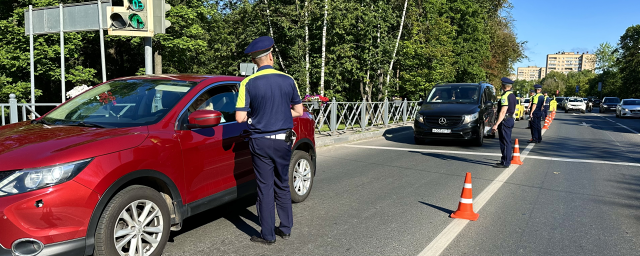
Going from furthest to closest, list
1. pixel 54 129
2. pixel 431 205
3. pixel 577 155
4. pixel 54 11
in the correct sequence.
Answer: pixel 577 155 < pixel 54 11 < pixel 431 205 < pixel 54 129

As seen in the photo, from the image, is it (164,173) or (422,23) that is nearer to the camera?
(164,173)

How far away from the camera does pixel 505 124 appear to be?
29.5 ft

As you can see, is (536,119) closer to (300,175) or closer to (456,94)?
(456,94)

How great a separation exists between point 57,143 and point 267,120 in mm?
1612

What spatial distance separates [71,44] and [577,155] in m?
23.3

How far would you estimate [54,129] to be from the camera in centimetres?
362

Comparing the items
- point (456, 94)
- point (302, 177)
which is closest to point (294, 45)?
point (456, 94)

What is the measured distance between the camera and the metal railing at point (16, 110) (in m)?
7.45

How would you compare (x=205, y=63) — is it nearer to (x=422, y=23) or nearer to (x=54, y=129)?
(x=422, y=23)

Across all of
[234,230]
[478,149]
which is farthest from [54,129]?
[478,149]

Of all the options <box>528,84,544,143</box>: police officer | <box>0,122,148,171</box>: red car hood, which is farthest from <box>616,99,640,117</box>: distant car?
<box>0,122,148,171</box>: red car hood

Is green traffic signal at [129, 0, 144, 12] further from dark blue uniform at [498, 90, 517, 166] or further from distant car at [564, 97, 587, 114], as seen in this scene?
distant car at [564, 97, 587, 114]

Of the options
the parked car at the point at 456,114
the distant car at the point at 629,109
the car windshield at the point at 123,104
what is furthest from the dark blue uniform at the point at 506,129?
the distant car at the point at 629,109

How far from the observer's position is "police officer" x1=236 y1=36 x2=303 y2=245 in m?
3.96
